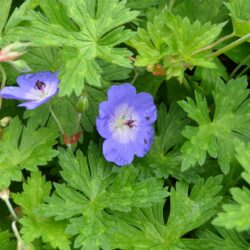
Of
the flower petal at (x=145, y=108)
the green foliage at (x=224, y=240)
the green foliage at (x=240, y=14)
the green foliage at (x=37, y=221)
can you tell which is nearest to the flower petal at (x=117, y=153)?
the flower petal at (x=145, y=108)

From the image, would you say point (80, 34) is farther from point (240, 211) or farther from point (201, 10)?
point (240, 211)

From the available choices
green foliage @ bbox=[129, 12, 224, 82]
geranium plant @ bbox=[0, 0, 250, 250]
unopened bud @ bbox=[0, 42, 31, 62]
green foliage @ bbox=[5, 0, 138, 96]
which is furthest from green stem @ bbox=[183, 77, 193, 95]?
unopened bud @ bbox=[0, 42, 31, 62]

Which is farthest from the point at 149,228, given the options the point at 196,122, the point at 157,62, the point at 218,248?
the point at 157,62

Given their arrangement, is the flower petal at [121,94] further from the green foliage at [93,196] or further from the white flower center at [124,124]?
the green foliage at [93,196]

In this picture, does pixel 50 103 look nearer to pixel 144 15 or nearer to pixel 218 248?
pixel 144 15

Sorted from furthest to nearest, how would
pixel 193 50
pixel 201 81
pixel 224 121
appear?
pixel 201 81, pixel 224 121, pixel 193 50

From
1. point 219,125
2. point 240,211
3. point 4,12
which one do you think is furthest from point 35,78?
point 240,211
